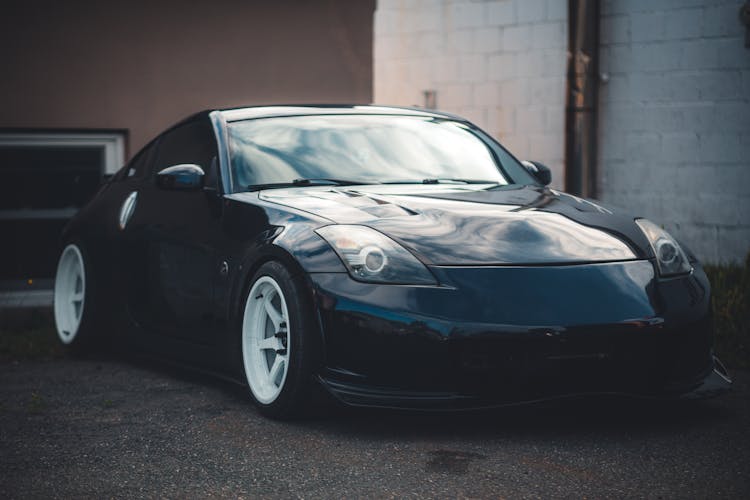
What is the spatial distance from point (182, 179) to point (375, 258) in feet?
4.82

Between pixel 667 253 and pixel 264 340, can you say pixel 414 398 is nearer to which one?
pixel 264 340

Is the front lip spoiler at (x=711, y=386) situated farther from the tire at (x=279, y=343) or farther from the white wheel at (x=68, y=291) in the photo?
the white wheel at (x=68, y=291)

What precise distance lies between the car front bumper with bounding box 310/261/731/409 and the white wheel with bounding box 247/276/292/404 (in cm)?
36

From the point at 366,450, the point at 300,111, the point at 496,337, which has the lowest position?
the point at 366,450

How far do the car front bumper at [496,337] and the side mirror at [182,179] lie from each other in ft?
4.39

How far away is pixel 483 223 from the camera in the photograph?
4.21 meters

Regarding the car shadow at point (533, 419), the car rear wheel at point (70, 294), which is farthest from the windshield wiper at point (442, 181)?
the car rear wheel at point (70, 294)

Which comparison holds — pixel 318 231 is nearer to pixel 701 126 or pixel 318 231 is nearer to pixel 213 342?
pixel 213 342

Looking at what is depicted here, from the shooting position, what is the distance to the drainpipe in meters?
10.0

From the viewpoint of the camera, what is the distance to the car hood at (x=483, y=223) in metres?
4.03

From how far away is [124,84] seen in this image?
8133mm

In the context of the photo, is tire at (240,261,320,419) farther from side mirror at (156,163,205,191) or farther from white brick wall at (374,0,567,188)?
white brick wall at (374,0,567,188)

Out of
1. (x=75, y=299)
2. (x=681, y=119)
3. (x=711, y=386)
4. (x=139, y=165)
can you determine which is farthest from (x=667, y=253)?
(x=681, y=119)

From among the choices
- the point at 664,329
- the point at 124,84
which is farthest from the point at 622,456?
the point at 124,84
